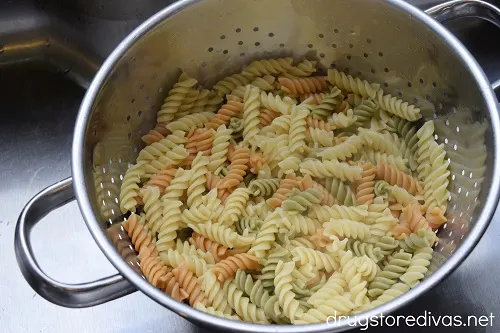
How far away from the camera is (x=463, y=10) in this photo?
46.0 inches

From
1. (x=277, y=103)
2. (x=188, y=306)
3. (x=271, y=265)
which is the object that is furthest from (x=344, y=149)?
(x=188, y=306)

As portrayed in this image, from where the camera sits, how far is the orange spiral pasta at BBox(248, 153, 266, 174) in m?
1.18

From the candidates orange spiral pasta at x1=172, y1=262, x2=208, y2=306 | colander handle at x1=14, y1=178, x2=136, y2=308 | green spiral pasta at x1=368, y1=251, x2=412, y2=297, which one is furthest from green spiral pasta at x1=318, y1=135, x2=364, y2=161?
colander handle at x1=14, y1=178, x2=136, y2=308

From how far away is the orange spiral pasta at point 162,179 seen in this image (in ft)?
3.75

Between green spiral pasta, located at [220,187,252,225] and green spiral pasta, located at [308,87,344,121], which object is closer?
green spiral pasta, located at [220,187,252,225]

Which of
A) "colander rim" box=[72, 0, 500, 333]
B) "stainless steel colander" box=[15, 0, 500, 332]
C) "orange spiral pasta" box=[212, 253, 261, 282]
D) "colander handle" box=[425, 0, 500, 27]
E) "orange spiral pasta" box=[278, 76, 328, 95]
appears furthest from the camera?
"orange spiral pasta" box=[278, 76, 328, 95]

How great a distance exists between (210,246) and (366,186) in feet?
0.99

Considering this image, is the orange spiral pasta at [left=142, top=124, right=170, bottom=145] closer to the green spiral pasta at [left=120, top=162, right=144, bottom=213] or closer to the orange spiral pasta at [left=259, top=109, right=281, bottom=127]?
the green spiral pasta at [left=120, top=162, right=144, bottom=213]

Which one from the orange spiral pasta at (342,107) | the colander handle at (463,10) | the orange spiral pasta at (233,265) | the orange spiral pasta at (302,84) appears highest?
the colander handle at (463,10)

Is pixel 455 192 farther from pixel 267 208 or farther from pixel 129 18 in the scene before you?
pixel 129 18

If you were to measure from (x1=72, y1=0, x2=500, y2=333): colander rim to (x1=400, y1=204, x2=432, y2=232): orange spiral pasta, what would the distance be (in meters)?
0.17

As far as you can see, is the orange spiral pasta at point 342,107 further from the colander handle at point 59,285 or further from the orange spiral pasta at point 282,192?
the colander handle at point 59,285

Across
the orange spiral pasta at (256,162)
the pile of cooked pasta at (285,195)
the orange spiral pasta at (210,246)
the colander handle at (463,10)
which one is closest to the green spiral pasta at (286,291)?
the pile of cooked pasta at (285,195)

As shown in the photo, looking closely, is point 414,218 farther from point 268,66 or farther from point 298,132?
point 268,66
